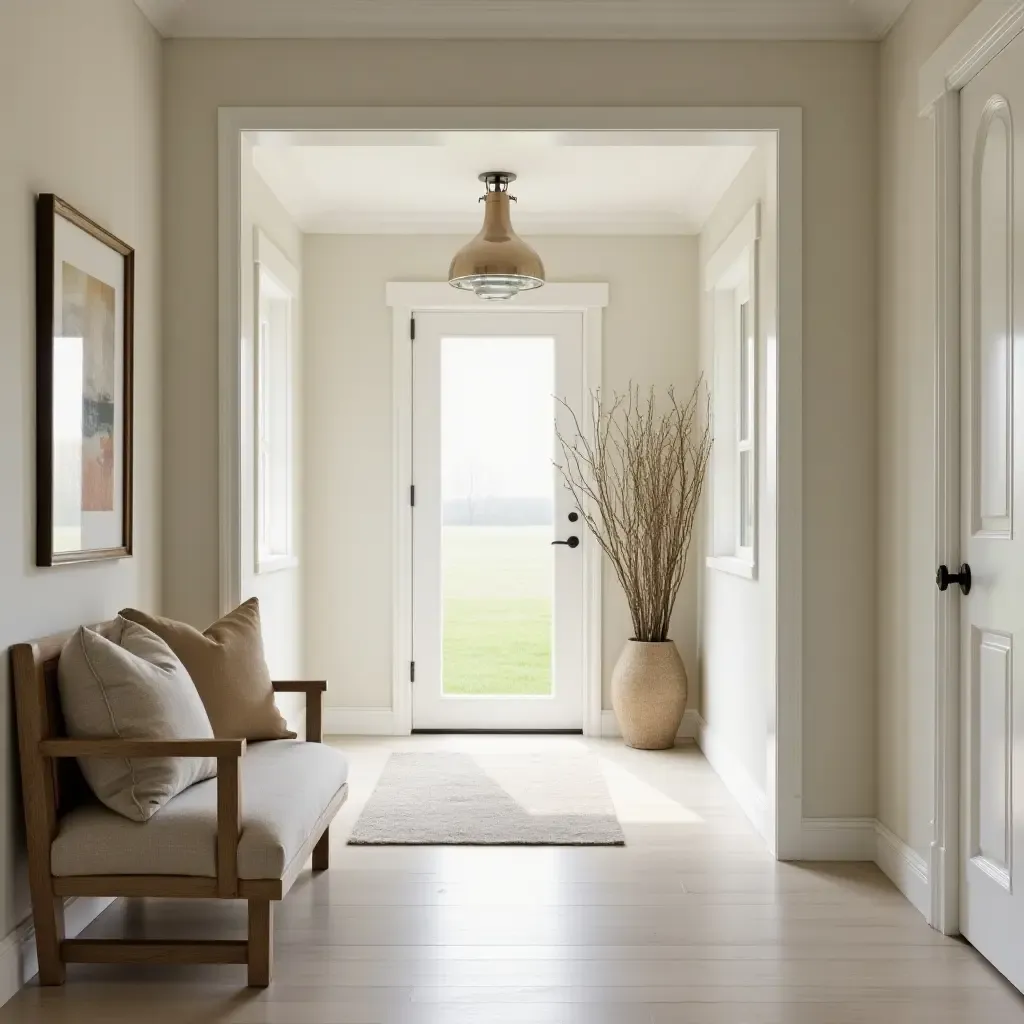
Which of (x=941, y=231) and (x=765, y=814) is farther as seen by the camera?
(x=765, y=814)

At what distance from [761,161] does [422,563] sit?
261cm

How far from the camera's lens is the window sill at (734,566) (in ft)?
14.0

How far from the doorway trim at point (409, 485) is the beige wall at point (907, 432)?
2207mm

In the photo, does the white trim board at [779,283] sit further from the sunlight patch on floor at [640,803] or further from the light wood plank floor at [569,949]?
the sunlight patch on floor at [640,803]

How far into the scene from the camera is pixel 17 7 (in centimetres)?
264

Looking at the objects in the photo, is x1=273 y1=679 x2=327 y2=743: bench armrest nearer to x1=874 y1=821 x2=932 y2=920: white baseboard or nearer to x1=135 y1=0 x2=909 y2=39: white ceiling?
x1=874 y1=821 x2=932 y2=920: white baseboard

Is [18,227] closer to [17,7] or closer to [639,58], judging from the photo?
[17,7]

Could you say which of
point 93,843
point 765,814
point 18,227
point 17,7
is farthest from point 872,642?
point 17,7

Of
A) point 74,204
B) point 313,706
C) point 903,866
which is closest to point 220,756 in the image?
point 313,706

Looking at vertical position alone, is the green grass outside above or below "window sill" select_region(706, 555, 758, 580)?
below

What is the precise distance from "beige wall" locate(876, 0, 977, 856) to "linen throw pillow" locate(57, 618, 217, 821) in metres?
2.05

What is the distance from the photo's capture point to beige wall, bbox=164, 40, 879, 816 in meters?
3.67

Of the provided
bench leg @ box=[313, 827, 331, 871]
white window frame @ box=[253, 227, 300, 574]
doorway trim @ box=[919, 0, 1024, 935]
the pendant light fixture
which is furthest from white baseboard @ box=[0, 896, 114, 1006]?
the pendant light fixture

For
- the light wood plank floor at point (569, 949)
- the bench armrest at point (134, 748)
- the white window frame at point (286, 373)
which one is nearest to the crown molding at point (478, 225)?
the white window frame at point (286, 373)
